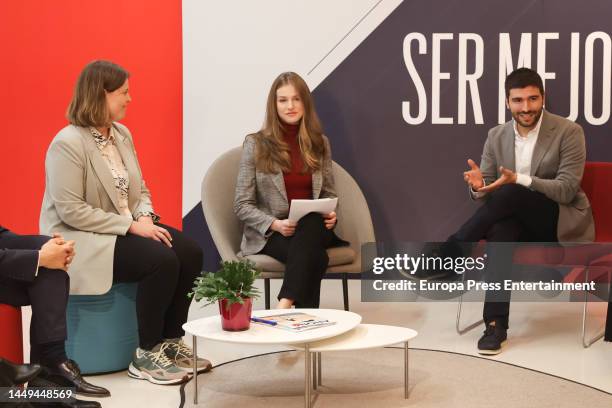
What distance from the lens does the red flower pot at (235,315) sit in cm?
301

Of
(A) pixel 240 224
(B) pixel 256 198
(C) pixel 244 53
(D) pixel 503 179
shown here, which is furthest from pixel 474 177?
(C) pixel 244 53

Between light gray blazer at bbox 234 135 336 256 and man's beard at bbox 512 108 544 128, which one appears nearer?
light gray blazer at bbox 234 135 336 256

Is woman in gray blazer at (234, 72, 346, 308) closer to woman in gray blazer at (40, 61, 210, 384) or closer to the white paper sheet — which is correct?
the white paper sheet

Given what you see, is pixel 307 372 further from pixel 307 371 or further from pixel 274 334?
pixel 274 334

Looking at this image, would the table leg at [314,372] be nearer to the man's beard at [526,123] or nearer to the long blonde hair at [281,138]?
the long blonde hair at [281,138]

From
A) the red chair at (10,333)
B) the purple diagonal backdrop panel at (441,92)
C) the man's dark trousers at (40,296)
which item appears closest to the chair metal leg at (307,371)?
the man's dark trousers at (40,296)

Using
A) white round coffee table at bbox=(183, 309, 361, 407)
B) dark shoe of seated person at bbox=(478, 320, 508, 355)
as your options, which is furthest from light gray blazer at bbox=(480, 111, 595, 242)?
white round coffee table at bbox=(183, 309, 361, 407)

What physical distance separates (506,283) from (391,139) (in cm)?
156

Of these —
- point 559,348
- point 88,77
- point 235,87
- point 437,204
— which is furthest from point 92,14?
point 559,348

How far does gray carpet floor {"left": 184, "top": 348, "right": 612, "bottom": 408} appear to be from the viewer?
3188mm

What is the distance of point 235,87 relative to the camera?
5379mm

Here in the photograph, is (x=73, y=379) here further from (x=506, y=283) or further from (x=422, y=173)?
(x=422, y=173)

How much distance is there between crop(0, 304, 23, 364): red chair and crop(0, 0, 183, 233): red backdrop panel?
7.69 ft

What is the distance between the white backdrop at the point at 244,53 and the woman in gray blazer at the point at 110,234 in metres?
1.69
